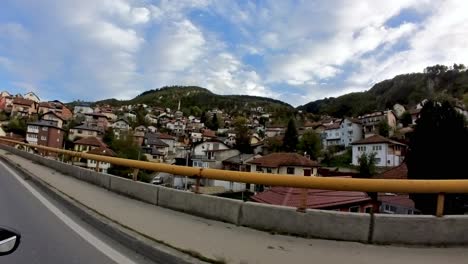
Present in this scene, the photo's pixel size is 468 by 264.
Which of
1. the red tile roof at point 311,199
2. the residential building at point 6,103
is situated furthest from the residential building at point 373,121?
the residential building at point 6,103

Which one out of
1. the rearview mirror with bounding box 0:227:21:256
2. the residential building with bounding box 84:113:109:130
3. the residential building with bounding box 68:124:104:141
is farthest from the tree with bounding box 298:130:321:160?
the rearview mirror with bounding box 0:227:21:256

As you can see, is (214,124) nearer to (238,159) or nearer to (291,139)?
(291,139)

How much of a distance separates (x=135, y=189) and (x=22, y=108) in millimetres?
150397

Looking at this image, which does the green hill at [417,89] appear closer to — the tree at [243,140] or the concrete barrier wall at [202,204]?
the tree at [243,140]

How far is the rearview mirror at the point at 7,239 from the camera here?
2.14 m

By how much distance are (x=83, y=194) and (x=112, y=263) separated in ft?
19.2

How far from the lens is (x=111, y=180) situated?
→ 11672 mm

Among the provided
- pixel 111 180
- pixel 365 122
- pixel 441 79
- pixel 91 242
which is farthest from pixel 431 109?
pixel 441 79

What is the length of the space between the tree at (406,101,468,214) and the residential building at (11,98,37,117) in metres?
132

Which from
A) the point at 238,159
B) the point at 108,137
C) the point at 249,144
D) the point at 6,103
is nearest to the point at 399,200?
the point at 238,159

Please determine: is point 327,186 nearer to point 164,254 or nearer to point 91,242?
point 164,254

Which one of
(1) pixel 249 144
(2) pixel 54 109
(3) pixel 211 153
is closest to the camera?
(3) pixel 211 153

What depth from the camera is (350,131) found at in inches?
4318

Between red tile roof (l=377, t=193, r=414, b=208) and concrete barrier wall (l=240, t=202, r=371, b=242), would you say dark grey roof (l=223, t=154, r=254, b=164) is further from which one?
concrete barrier wall (l=240, t=202, r=371, b=242)
